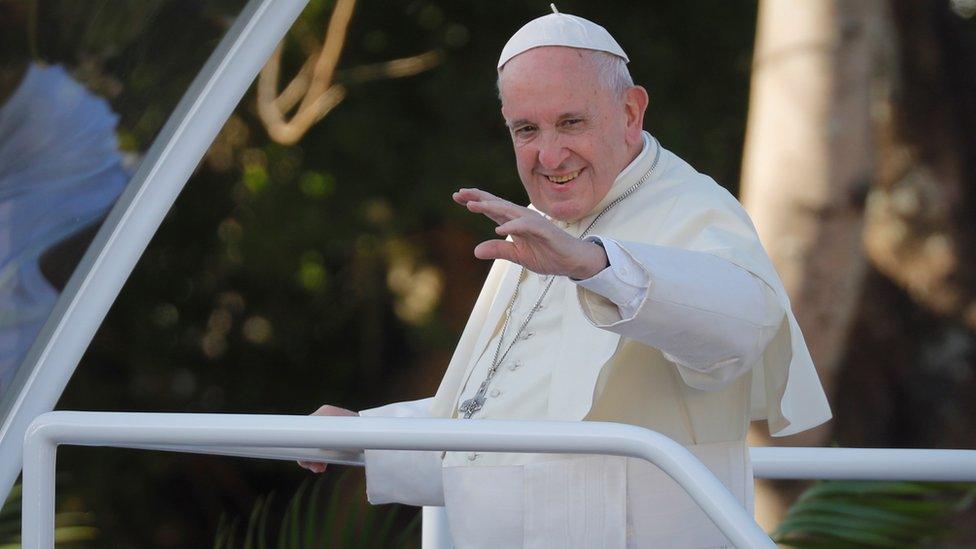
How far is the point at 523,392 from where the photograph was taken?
8.02ft

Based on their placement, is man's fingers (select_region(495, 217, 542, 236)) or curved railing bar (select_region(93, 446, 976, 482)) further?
curved railing bar (select_region(93, 446, 976, 482))

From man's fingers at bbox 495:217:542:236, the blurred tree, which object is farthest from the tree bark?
man's fingers at bbox 495:217:542:236

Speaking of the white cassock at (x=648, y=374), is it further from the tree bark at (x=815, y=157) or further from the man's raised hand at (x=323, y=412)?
the tree bark at (x=815, y=157)

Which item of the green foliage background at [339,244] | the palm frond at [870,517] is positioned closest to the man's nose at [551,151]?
the palm frond at [870,517]

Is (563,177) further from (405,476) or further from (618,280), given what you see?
(405,476)

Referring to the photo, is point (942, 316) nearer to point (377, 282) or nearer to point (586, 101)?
point (377, 282)

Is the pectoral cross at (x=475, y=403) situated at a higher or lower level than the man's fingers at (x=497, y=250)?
lower

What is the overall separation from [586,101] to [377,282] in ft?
22.5

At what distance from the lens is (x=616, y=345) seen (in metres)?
2.26

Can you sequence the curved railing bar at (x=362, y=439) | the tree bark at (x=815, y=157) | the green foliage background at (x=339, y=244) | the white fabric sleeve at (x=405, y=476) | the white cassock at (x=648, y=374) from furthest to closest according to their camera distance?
1. the green foliage background at (x=339, y=244)
2. the tree bark at (x=815, y=157)
3. the white fabric sleeve at (x=405, y=476)
4. the white cassock at (x=648, y=374)
5. the curved railing bar at (x=362, y=439)

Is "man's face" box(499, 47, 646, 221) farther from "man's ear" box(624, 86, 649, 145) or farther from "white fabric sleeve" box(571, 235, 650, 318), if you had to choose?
"white fabric sleeve" box(571, 235, 650, 318)

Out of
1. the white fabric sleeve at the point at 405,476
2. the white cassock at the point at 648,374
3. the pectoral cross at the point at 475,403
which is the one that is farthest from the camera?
the white fabric sleeve at the point at 405,476

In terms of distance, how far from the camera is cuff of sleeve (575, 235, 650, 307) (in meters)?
1.97

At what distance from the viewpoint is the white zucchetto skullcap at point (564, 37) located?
2414 millimetres
